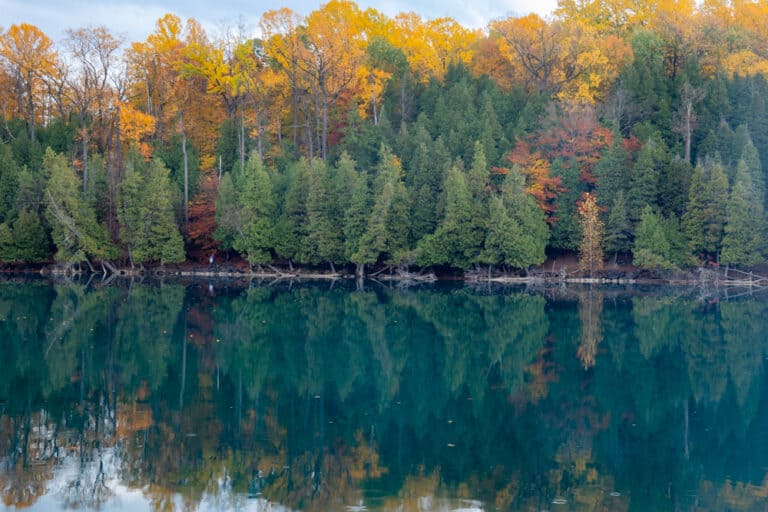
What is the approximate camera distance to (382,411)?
19.3 meters

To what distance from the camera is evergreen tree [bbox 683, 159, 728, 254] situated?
166ft

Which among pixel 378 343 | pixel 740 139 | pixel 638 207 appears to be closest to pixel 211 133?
pixel 638 207

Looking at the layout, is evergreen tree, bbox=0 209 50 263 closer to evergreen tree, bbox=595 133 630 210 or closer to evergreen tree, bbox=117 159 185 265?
evergreen tree, bbox=117 159 185 265

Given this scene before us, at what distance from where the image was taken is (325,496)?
13.9m

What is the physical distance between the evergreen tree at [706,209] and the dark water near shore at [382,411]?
1574 cm

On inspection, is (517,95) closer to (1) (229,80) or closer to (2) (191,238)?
(1) (229,80)

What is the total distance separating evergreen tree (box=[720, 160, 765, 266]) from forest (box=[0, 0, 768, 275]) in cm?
11

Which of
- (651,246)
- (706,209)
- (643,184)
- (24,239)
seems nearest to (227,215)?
(24,239)

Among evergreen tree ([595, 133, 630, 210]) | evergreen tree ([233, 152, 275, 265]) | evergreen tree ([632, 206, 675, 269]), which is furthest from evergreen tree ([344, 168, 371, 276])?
evergreen tree ([632, 206, 675, 269])

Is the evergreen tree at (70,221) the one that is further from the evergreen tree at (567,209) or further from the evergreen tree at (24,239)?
the evergreen tree at (567,209)

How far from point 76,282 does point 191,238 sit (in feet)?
32.9

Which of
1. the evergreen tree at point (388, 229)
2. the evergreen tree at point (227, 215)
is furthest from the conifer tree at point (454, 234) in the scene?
the evergreen tree at point (227, 215)

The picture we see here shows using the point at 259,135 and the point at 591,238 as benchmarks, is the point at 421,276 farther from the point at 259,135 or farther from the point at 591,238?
the point at 259,135

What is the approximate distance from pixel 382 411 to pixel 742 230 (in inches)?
1460
